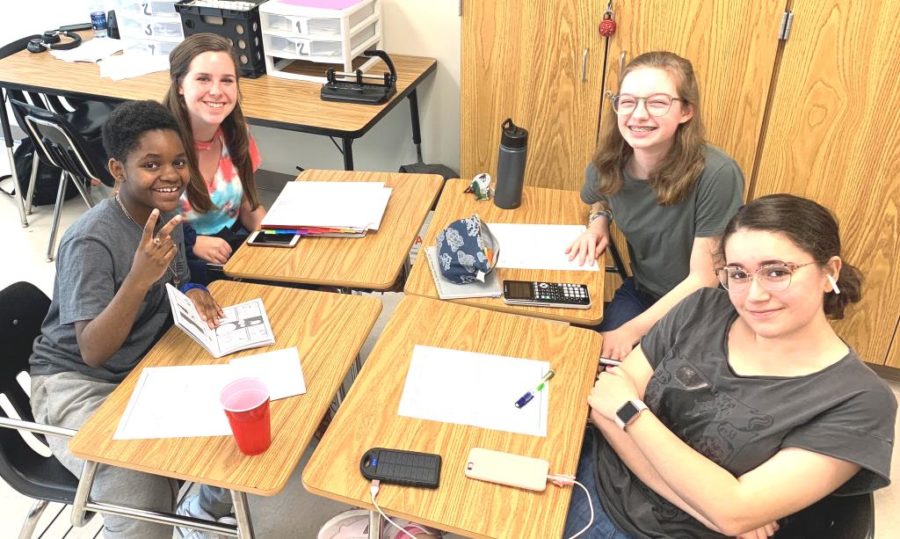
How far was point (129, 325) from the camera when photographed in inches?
61.0

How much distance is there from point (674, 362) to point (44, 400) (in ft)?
4.73

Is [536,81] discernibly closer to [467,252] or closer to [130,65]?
[467,252]

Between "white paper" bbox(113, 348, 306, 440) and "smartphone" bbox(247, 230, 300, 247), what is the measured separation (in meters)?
0.49

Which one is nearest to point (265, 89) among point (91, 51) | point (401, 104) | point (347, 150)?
point (347, 150)

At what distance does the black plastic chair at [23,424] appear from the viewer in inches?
60.1

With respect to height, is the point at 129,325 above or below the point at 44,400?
above

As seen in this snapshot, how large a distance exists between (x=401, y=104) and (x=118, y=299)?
7.43 ft

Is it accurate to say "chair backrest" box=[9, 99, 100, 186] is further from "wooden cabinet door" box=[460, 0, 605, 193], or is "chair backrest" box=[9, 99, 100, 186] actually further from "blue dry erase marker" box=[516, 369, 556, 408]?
"blue dry erase marker" box=[516, 369, 556, 408]

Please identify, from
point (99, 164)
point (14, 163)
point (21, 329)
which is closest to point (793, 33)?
point (21, 329)

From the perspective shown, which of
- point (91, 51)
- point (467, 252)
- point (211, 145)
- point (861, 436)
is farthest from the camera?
point (91, 51)

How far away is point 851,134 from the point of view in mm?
2309

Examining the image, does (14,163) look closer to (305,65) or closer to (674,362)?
(305,65)

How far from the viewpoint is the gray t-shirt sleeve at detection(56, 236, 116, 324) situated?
1.53 metres

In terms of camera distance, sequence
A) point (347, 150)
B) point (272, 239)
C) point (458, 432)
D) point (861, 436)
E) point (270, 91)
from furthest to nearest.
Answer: point (270, 91) → point (347, 150) → point (272, 239) → point (458, 432) → point (861, 436)
